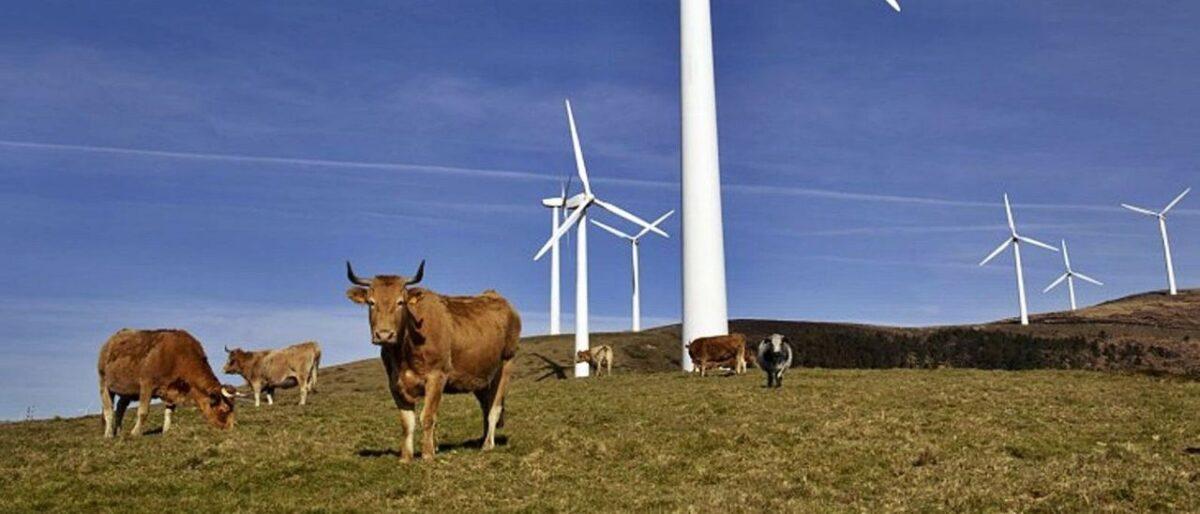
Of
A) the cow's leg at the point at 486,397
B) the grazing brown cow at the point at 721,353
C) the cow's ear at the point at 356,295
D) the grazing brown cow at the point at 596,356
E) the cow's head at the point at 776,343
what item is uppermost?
the grazing brown cow at the point at 596,356

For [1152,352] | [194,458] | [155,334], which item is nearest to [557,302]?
[1152,352]

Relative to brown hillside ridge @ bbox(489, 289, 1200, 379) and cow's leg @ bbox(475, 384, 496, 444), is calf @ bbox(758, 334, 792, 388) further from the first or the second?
brown hillside ridge @ bbox(489, 289, 1200, 379)

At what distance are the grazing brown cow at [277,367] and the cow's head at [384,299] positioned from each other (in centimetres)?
2256

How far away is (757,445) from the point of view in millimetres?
18969

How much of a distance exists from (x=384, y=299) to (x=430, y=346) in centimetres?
133

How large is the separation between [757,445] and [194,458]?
30.6ft

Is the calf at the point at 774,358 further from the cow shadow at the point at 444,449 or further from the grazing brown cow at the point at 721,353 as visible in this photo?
the cow shadow at the point at 444,449

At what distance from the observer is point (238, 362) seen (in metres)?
38.3

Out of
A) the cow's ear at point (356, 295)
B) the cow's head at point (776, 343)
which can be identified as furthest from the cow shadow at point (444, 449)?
the cow's head at point (776, 343)

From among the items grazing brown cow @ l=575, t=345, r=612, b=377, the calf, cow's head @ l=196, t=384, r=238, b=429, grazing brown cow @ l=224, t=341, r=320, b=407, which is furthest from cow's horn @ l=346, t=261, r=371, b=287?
grazing brown cow @ l=575, t=345, r=612, b=377

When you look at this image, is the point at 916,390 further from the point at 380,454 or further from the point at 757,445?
the point at 380,454

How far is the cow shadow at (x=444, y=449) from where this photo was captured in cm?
1761

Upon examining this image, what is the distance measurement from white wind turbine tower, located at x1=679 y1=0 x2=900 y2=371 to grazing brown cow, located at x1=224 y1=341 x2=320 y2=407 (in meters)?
18.7

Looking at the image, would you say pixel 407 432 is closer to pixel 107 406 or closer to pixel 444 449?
pixel 444 449
